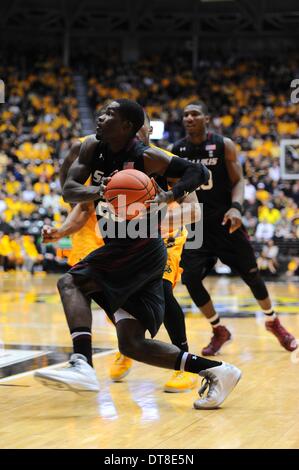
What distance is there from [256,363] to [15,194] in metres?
13.9

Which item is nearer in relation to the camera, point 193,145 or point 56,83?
point 193,145

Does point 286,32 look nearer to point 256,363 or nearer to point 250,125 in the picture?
point 250,125

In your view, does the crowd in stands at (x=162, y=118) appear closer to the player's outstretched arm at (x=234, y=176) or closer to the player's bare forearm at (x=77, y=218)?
the player's outstretched arm at (x=234, y=176)

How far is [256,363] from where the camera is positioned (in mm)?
6039

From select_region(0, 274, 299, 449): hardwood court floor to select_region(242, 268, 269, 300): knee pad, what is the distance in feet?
1.53

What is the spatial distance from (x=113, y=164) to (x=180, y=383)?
1.50 metres

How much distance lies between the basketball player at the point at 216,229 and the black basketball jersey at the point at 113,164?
215cm

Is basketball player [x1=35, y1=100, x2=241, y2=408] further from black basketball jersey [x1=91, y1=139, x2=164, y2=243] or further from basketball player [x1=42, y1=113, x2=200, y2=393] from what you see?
basketball player [x1=42, y1=113, x2=200, y2=393]

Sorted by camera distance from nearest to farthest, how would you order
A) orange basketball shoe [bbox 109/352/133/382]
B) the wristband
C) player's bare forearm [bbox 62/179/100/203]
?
player's bare forearm [bbox 62/179/100/203], orange basketball shoe [bbox 109/352/133/382], the wristband

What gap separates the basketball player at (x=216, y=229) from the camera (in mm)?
6570

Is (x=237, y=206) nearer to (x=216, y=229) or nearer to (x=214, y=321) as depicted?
(x=216, y=229)

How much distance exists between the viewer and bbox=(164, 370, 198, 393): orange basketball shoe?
16.3 ft

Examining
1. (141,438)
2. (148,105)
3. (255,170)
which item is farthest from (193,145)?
(148,105)

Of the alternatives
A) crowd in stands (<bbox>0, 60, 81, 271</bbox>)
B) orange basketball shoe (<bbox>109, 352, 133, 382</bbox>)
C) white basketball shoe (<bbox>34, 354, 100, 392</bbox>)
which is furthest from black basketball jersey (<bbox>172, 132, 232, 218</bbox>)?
crowd in stands (<bbox>0, 60, 81, 271</bbox>)
